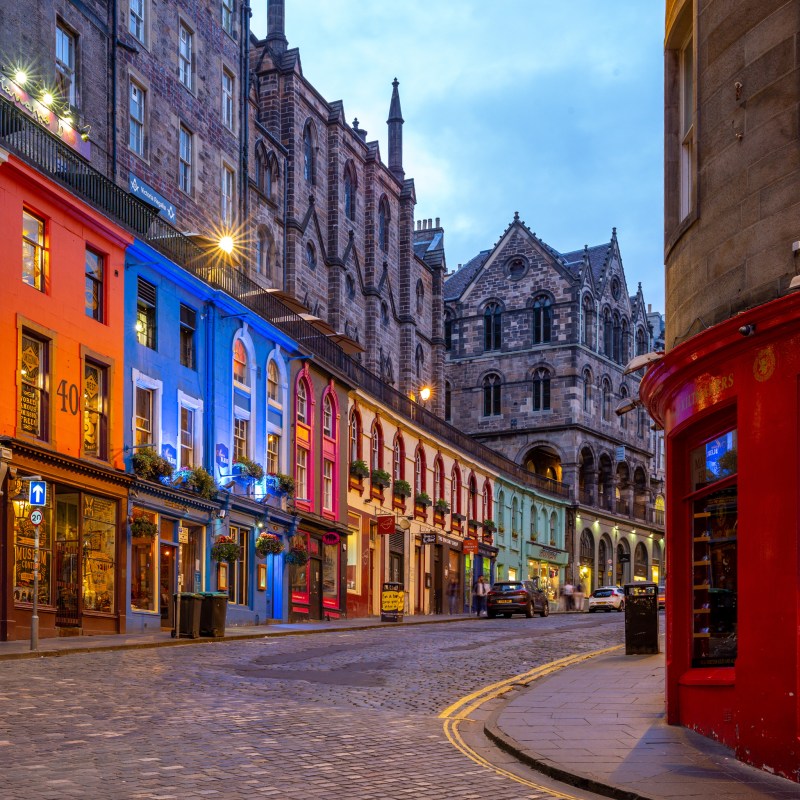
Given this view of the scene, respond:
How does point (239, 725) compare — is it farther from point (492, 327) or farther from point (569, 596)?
point (492, 327)

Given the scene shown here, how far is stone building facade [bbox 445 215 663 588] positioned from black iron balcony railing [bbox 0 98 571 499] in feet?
91.2

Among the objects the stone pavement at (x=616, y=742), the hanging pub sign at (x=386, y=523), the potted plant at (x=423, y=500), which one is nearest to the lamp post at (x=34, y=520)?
the stone pavement at (x=616, y=742)

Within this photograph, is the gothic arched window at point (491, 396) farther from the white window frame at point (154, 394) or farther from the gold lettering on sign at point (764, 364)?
the gold lettering on sign at point (764, 364)

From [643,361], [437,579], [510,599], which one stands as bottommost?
[510,599]

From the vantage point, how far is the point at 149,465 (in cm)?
2895

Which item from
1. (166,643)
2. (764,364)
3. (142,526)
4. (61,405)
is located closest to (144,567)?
(142,526)

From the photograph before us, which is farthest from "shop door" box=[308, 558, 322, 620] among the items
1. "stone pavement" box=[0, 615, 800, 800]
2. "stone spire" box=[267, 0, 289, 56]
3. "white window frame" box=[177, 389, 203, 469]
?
"stone spire" box=[267, 0, 289, 56]

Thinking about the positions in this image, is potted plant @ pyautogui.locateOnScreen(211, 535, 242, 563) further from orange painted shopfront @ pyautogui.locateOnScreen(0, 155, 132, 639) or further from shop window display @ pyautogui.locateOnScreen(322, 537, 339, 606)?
shop window display @ pyautogui.locateOnScreen(322, 537, 339, 606)

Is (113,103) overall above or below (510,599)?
above

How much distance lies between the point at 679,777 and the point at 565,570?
214ft

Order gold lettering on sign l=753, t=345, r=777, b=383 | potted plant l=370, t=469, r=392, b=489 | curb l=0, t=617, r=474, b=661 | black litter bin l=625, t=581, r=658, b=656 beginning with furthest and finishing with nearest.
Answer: potted plant l=370, t=469, r=392, b=489 → black litter bin l=625, t=581, r=658, b=656 → curb l=0, t=617, r=474, b=661 → gold lettering on sign l=753, t=345, r=777, b=383

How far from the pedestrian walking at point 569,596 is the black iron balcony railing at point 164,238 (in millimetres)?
19386

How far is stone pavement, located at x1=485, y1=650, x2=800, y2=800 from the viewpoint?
9227mm

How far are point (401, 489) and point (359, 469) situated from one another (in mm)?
4939
